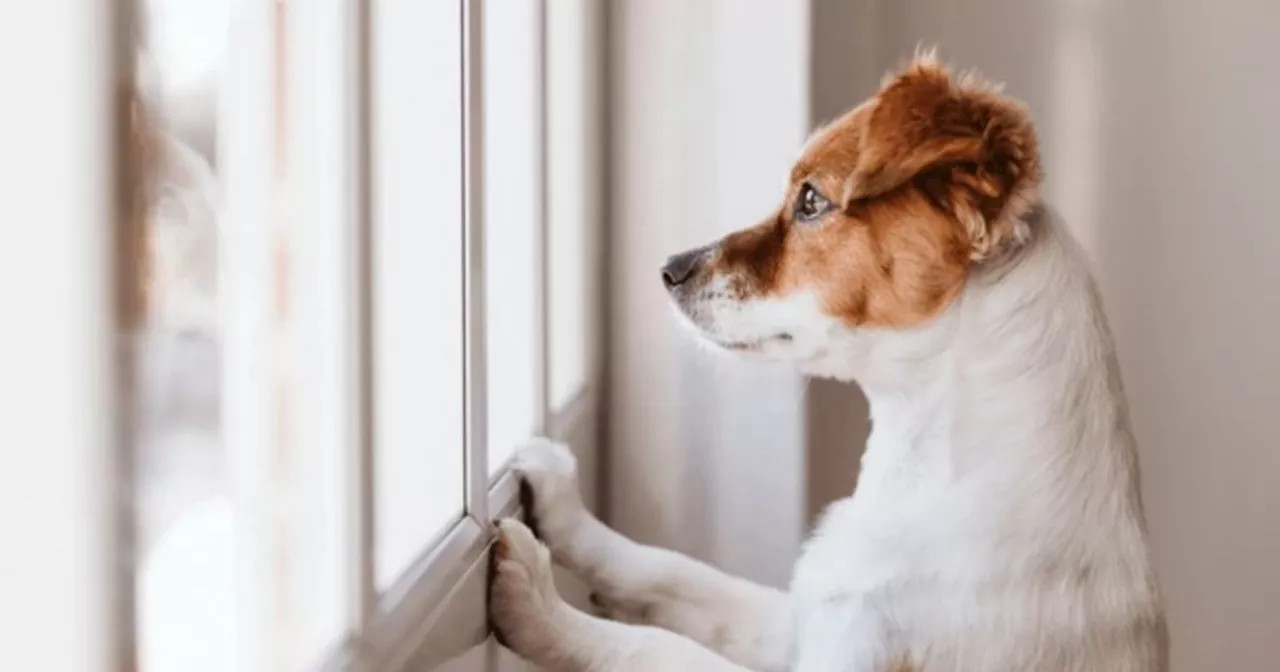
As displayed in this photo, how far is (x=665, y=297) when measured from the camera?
1.28 metres

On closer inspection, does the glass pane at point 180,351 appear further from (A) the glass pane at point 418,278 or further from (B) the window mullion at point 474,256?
(B) the window mullion at point 474,256

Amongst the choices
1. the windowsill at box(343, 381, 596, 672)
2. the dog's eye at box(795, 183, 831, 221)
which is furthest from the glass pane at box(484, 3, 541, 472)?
the dog's eye at box(795, 183, 831, 221)

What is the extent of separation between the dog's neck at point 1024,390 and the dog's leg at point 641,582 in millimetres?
199

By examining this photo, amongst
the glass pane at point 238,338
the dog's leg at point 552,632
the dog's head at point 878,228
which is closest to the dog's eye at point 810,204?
the dog's head at point 878,228

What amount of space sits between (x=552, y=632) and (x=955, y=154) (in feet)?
1.49

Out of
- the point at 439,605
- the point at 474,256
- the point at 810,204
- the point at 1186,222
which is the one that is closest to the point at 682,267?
the point at 810,204

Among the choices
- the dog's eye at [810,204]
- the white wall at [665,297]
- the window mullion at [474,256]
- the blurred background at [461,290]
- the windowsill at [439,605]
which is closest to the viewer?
the blurred background at [461,290]

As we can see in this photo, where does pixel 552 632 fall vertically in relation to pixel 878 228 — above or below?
below

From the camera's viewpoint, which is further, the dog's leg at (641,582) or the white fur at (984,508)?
the dog's leg at (641,582)

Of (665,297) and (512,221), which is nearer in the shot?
(512,221)

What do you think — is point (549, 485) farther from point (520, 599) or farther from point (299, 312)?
point (299, 312)

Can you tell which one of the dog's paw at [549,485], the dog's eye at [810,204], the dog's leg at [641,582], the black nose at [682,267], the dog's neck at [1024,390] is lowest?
the dog's leg at [641,582]

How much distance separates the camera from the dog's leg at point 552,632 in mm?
938

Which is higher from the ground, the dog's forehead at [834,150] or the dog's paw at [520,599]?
the dog's forehead at [834,150]
